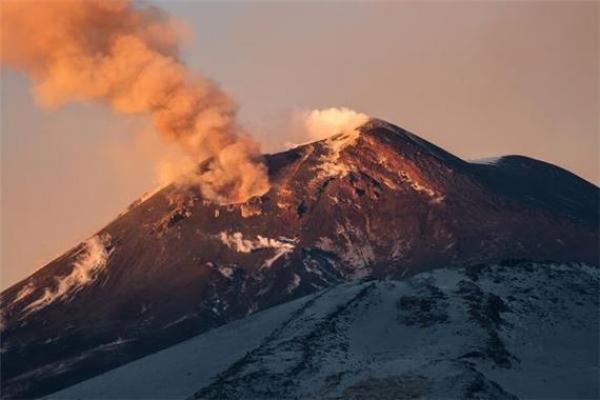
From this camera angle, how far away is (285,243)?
495 ft

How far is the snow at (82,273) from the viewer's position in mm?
152250

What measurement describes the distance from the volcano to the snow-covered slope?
5205 centimetres

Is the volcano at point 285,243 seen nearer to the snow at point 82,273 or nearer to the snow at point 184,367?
the snow at point 82,273

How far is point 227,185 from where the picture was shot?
167 metres

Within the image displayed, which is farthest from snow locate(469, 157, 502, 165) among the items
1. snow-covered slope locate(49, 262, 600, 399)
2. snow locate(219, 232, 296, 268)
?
snow-covered slope locate(49, 262, 600, 399)

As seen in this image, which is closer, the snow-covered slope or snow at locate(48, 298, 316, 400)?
the snow-covered slope

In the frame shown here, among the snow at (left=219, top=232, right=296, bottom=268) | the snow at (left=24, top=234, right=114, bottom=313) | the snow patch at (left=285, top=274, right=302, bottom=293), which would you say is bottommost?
the snow patch at (left=285, top=274, right=302, bottom=293)

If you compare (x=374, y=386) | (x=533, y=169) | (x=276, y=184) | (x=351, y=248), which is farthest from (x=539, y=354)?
(x=533, y=169)

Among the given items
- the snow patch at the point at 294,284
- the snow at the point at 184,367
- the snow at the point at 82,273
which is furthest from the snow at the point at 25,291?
the snow at the point at 184,367

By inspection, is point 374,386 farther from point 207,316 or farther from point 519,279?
point 207,316

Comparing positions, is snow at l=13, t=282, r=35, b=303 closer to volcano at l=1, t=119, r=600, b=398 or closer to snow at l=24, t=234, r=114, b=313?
volcano at l=1, t=119, r=600, b=398

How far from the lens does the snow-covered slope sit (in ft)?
178

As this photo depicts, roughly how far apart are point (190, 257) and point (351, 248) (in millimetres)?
21965

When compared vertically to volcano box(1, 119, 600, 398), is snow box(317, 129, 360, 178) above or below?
above
